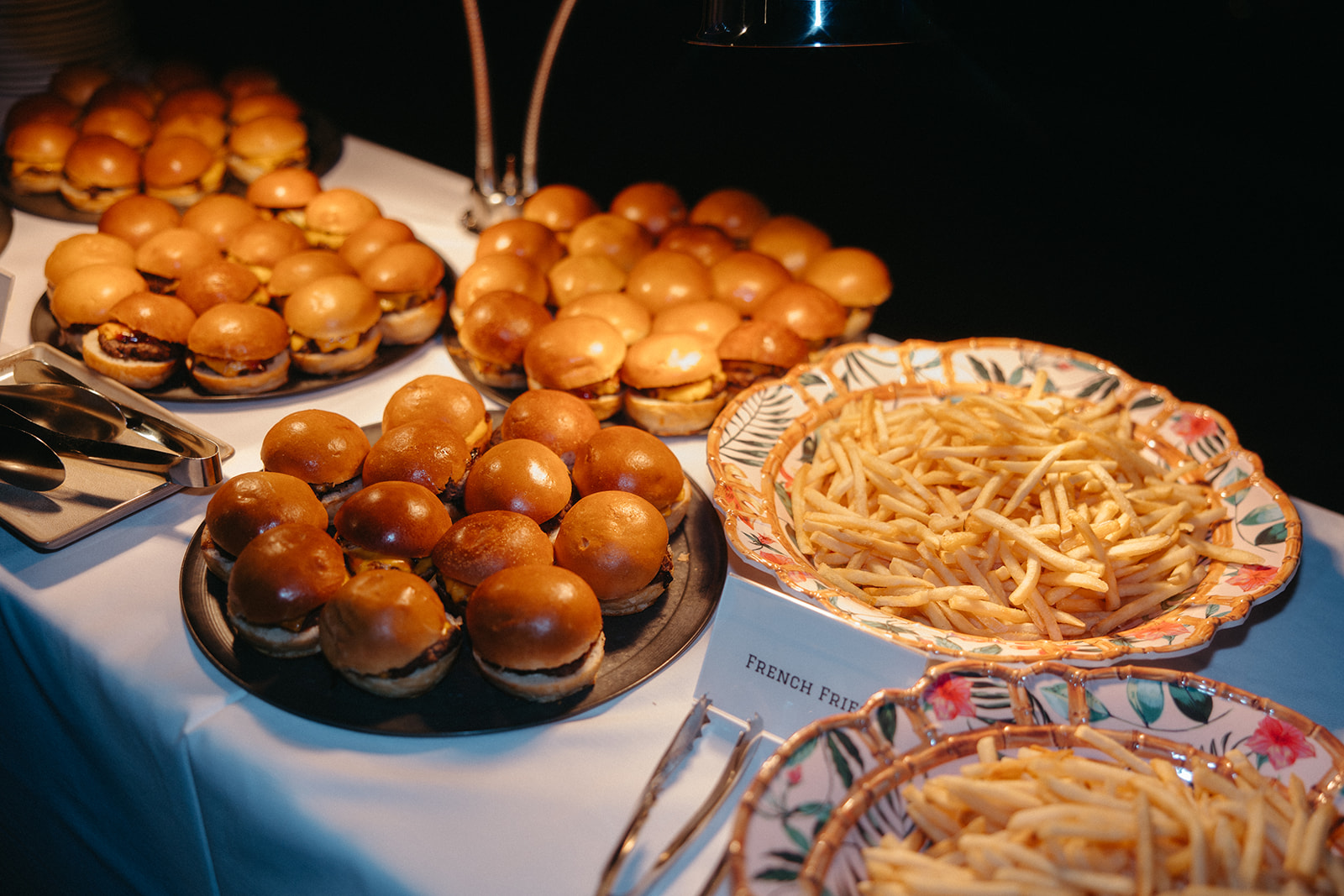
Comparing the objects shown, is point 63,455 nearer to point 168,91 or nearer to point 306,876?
point 306,876

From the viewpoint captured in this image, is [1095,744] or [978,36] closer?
[1095,744]

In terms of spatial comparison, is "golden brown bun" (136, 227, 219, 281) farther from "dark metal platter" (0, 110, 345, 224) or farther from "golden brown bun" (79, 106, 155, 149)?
"golden brown bun" (79, 106, 155, 149)

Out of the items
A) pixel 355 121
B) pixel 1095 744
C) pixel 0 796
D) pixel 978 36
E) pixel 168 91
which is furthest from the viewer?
pixel 355 121

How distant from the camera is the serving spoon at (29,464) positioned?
166cm

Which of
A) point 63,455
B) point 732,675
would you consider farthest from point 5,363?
point 732,675

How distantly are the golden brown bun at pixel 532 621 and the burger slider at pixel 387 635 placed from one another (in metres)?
0.06

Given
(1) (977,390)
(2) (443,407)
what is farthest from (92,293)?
(1) (977,390)

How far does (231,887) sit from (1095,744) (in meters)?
1.34

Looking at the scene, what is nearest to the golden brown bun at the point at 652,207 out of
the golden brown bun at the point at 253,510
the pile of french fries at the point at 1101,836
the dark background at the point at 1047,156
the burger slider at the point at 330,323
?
the dark background at the point at 1047,156

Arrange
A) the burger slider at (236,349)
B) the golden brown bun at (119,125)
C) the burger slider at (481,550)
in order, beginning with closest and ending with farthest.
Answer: the burger slider at (481,550) < the burger slider at (236,349) < the golden brown bun at (119,125)

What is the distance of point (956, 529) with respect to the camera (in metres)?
1.54

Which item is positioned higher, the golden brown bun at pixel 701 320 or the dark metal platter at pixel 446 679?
the golden brown bun at pixel 701 320

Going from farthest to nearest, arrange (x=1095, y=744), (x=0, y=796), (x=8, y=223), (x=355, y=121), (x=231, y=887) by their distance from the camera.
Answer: (x=355, y=121)
(x=8, y=223)
(x=0, y=796)
(x=231, y=887)
(x=1095, y=744)

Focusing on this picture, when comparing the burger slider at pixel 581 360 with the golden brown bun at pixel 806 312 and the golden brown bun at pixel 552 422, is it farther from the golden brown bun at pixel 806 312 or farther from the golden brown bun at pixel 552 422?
the golden brown bun at pixel 806 312
